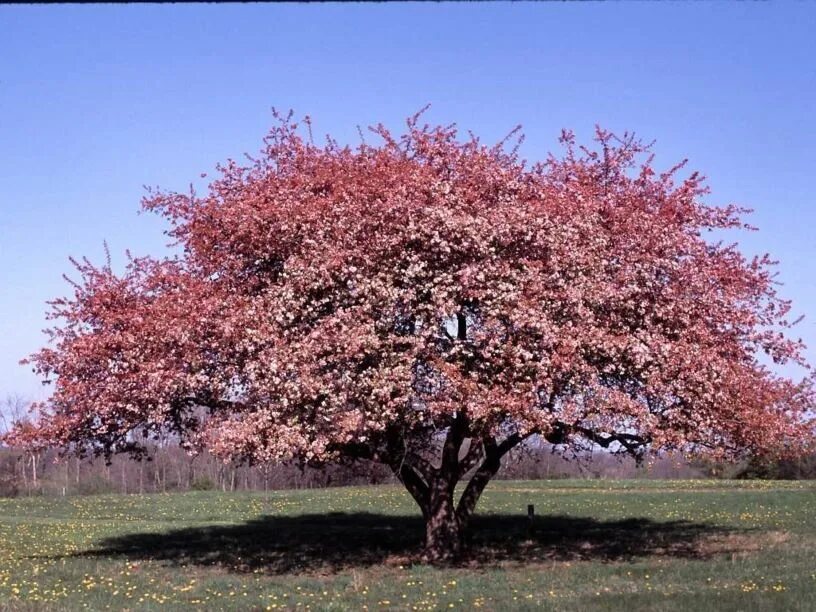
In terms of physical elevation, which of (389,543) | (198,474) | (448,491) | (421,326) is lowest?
(389,543)

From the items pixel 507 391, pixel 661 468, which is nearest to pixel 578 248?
pixel 507 391

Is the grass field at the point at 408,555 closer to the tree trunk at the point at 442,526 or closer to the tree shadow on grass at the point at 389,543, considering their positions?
the tree shadow on grass at the point at 389,543

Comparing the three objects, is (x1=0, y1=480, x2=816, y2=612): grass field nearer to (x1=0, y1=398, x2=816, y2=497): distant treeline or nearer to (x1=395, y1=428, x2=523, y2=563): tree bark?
(x1=395, y1=428, x2=523, y2=563): tree bark

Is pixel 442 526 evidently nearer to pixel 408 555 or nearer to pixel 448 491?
pixel 448 491

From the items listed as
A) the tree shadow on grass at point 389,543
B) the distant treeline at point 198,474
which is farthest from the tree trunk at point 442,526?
the distant treeline at point 198,474

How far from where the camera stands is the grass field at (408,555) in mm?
14727

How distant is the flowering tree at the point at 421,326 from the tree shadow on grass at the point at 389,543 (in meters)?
2.45

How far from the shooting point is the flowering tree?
53.1ft

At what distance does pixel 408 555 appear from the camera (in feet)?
68.1

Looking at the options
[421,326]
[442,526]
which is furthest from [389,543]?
[421,326]

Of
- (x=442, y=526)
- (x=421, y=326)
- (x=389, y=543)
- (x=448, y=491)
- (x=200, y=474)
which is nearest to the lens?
(x=421, y=326)

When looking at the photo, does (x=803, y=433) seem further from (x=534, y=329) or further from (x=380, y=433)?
(x=380, y=433)

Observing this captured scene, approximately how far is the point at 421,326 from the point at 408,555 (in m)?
6.41

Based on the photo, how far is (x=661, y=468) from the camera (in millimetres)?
75875
